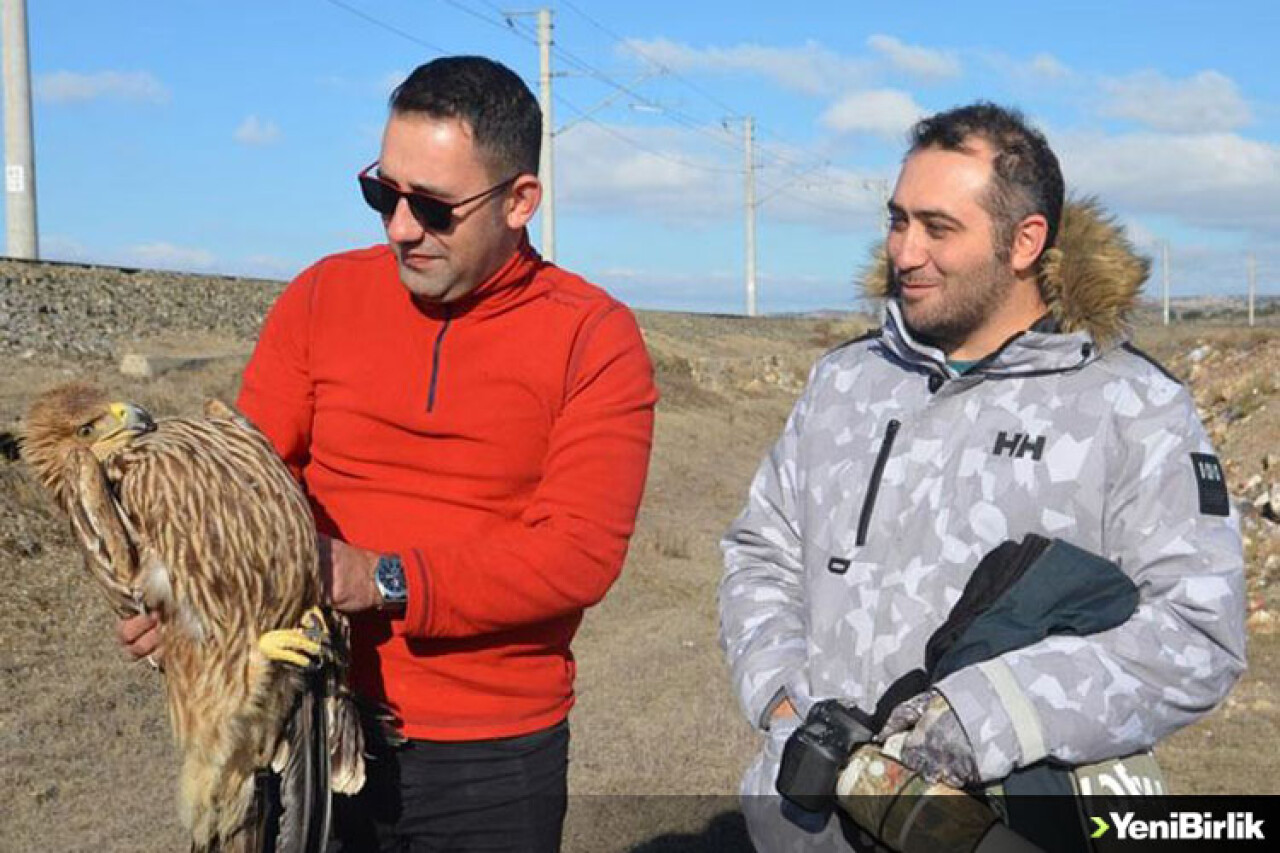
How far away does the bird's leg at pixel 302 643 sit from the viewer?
280cm

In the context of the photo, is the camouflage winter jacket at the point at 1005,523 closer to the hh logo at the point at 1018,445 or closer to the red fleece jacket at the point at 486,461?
the hh logo at the point at 1018,445

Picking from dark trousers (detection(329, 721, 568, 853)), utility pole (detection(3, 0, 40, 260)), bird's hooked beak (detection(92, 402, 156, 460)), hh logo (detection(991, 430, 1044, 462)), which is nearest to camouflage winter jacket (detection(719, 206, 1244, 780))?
hh logo (detection(991, 430, 1044, 462))

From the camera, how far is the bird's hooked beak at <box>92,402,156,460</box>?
2.88 metres

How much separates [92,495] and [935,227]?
1.82 m

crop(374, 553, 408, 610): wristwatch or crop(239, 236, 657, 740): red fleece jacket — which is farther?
crop(239, 236, 657, 740): red fleece jacket

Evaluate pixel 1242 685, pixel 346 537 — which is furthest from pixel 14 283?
pixel 346 537

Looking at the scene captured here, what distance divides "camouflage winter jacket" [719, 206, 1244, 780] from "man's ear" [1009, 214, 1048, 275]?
0.18 feet

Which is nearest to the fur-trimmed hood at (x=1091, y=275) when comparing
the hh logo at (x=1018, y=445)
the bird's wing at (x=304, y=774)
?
the hh logo at (x=1018, y=445)

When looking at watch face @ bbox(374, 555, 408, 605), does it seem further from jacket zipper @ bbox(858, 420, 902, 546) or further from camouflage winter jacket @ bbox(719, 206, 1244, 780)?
jacket zipper @ bbox(858, 420, 902, 546)

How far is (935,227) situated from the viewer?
3215mm

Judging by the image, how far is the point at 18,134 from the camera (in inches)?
891

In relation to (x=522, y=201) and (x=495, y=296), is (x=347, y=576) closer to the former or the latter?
(x=495, y=296)

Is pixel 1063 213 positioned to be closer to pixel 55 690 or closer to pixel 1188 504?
pixel 1188 504

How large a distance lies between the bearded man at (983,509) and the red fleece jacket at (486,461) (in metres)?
0.42
